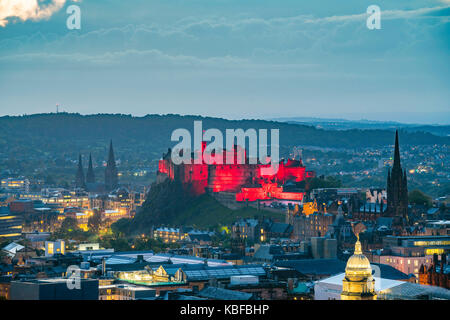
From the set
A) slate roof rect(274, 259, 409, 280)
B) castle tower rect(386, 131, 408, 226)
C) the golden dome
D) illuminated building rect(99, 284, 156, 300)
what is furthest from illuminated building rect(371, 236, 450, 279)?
the golden dome

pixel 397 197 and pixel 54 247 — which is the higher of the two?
pixel 397 197

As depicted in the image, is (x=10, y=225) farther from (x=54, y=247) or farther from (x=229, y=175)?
(x=54, y=247)

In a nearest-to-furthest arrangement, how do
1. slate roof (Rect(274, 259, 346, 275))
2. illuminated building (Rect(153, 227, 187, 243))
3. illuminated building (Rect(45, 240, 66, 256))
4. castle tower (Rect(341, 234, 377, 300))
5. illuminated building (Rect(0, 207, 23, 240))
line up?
castle tower (Rect(341, 234, 377, 300)) < slate roof (Rect(274, 259, 346, 275)) < illuminated building (Rect(45, 240, 66, 256)) < illuminated building (Rect(153, 227, 187, 243)) < illuminated building (Rect(0, 207, 23, 240))

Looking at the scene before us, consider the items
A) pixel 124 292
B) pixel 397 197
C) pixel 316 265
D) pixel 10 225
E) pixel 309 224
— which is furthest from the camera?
pixel 10 225

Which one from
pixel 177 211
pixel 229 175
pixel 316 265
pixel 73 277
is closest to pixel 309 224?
pixel 316 265

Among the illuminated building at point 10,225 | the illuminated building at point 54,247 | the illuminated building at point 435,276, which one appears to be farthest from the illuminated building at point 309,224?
the illuminated building at point 10,225

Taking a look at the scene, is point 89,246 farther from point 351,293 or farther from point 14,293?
point 351,293

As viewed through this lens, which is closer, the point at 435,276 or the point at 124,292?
the point at 124,292

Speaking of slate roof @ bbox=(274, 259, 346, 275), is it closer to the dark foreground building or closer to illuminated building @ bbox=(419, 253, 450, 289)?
illuminated building @ bbox=(419, 253, 450, 289)

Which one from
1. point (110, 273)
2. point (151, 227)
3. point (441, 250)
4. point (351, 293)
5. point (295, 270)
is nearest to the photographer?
point (351, 293)

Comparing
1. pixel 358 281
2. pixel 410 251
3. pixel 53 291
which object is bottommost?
pixel 53 291
